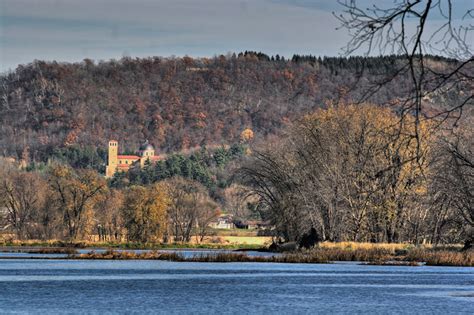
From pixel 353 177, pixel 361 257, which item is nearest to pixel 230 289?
pixel 361 257

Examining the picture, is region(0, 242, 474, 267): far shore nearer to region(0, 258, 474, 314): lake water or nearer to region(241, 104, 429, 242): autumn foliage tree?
region(0, 258, 474, 314): lake water

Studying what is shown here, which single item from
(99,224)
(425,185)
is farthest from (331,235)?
(99,224)

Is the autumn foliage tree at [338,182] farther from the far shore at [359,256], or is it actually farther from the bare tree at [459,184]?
the far shore at [359,256]

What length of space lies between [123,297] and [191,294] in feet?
12.1

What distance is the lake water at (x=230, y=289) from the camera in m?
35.1

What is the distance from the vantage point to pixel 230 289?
44719mm

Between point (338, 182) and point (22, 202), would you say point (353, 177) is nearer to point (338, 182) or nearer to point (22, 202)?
point (338, 182)

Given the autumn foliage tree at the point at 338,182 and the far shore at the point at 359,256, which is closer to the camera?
the far shore at the point at 359,256

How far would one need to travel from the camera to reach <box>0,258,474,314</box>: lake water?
35.1 meters

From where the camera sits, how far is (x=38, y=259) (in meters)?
74.9

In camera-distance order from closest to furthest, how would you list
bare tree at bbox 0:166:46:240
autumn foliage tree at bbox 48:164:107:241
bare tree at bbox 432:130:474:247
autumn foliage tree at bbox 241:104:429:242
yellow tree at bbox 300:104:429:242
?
bare tree at bbox 432:130:474:247
yellow tree at bbox 300:104:429:242
autumn foliage tree at bbox 241:104:429:242
autumn foliage tree at bbox 48:164:107:241
bare tree at bbox 0:166:46:240

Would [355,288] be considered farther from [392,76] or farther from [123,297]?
[392,76]

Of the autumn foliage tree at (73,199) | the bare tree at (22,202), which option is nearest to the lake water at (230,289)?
the autumn foliage tree at (73,199)

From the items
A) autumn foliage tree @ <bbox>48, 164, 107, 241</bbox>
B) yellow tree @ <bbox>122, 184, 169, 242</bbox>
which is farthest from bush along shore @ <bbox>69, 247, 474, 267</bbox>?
autumn foliage tree @ <bbox>48, 164, 107, 241</bbox>
